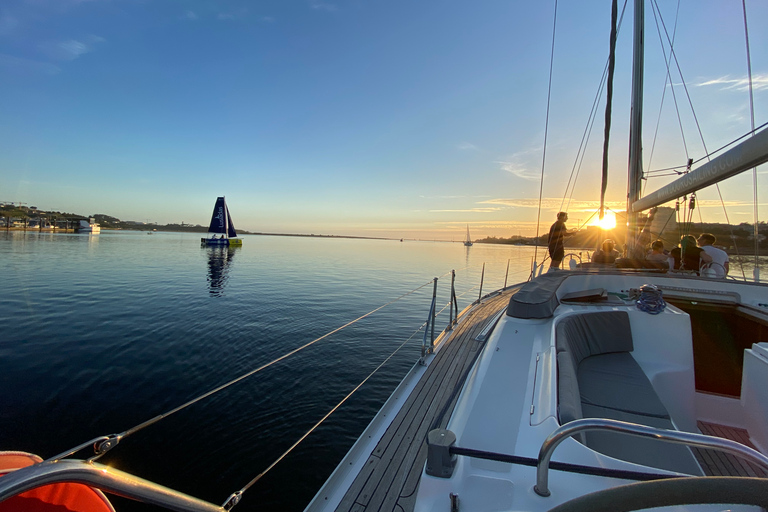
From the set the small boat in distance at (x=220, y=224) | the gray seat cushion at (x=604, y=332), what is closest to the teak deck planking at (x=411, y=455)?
the gray seat cushion at (x=604, y=332)

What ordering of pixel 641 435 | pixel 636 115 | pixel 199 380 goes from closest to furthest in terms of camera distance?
pixel 641 435 < pixel 199 380 < pixel 636 115

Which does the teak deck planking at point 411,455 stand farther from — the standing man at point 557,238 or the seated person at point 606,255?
→ the seated person at point 606,255

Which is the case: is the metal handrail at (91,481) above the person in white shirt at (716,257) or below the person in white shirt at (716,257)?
below

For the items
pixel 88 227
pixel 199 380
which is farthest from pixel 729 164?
pixel 88 227

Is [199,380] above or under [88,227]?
under

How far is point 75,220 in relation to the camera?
264ft

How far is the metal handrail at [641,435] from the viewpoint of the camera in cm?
87

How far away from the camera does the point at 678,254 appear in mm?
6977

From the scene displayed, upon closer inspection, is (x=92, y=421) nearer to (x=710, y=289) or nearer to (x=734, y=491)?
(x=734, y=491)

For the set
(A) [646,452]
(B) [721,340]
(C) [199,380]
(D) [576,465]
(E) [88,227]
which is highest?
(E) [88,227]

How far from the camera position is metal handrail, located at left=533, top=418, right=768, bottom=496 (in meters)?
0.87

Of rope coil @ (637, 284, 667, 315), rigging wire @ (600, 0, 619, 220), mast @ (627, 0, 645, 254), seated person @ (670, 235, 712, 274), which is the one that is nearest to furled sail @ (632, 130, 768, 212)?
rope coil @ (637, 284, 667, 315)

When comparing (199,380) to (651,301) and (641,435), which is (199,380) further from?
(651,301)

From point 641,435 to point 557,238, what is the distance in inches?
233
